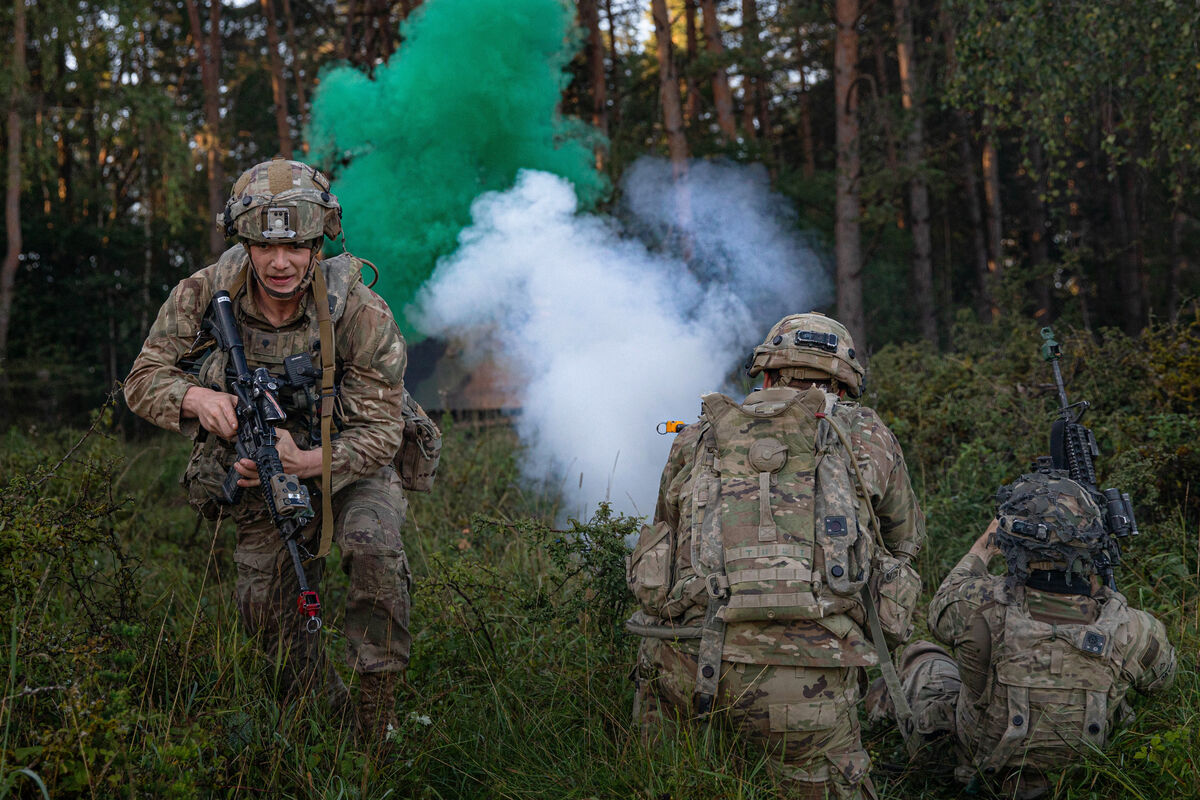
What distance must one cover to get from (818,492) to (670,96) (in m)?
12.1

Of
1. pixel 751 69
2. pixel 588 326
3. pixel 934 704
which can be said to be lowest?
pixel 934 704

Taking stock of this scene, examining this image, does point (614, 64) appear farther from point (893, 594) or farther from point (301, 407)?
point (893, 594)

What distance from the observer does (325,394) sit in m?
3.62

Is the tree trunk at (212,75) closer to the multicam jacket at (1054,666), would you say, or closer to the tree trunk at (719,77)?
the tree trunk at (719,77)

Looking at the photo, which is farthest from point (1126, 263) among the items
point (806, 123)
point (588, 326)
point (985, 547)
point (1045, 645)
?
point (1045, 645)

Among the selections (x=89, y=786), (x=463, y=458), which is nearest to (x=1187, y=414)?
(x=463, y=458)

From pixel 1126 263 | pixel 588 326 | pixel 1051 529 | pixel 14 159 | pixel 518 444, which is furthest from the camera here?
pixel 1126 263

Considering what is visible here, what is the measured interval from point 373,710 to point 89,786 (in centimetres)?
117

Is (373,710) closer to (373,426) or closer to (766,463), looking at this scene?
(373,426)

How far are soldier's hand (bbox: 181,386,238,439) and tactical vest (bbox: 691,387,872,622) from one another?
164 cm

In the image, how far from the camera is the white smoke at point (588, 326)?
6.92 meters

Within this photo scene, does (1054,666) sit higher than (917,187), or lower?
lower

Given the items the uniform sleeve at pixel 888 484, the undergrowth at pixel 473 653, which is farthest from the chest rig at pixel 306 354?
the uniform sleeve at pixel 888 484

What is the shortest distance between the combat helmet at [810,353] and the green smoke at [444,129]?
7.58 meters
